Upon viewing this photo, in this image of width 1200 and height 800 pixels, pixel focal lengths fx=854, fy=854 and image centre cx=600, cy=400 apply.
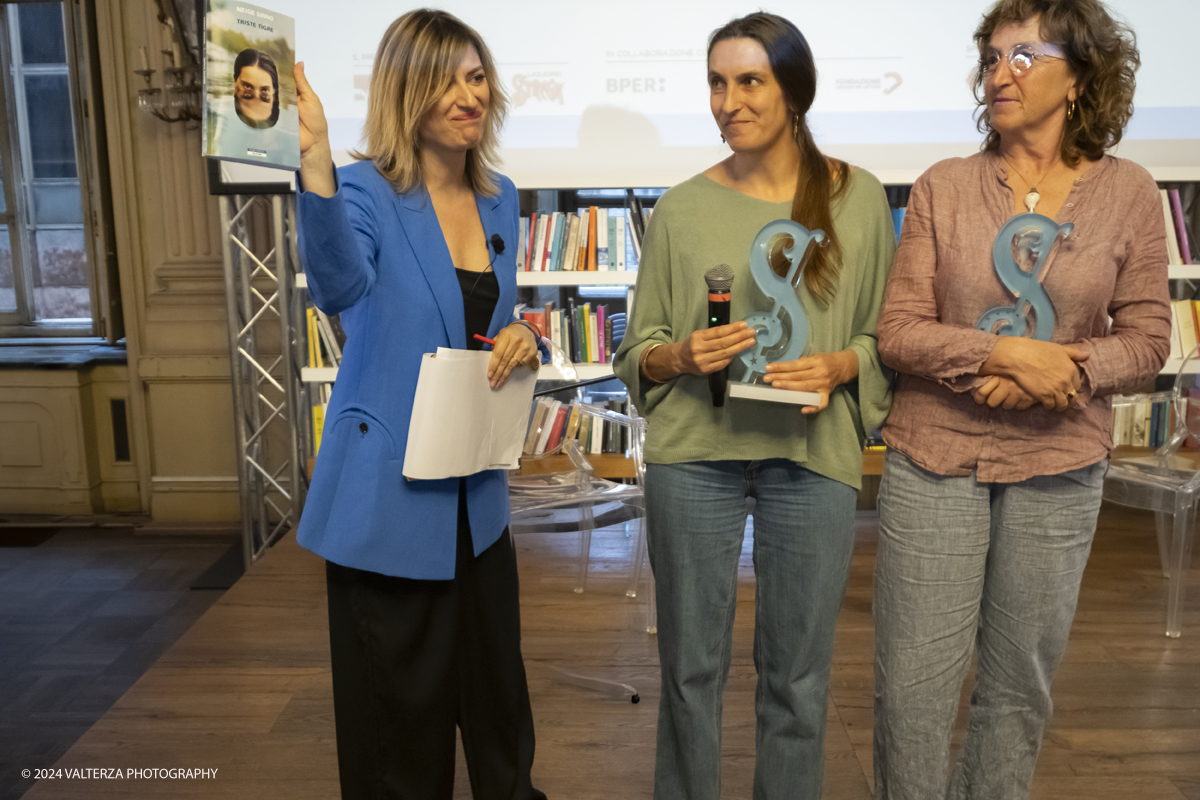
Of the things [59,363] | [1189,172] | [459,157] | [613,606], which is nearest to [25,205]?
[59,363]

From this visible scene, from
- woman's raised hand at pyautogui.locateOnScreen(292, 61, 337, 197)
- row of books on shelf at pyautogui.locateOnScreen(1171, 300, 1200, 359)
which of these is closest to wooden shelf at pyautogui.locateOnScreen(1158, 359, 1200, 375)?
row of books on shelf at pyautogui.locateOnScreen(1171, 300, 1200, 359)

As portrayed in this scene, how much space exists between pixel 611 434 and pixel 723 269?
2.29 metres

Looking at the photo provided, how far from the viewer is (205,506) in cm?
410

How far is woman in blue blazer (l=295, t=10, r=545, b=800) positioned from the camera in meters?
1.24

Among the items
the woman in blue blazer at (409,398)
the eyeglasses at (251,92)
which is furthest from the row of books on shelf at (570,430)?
the eyeglasses at (251,92)

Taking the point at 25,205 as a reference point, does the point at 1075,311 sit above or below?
below

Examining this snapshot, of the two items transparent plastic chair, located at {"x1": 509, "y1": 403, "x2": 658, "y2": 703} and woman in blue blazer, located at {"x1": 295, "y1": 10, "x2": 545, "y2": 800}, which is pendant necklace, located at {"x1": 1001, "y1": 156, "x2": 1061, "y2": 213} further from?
transparent plastic chair, located at {"x1": 509, "y1": 403, "x2": 658, "y2": 703}

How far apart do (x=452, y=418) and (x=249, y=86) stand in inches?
20.5

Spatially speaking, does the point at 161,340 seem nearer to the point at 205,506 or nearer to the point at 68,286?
the point at 205,506

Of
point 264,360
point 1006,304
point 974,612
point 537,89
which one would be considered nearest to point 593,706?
point 974,612

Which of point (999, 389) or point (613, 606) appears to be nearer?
point (999, 389)

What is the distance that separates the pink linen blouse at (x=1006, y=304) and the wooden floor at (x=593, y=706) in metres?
0.96

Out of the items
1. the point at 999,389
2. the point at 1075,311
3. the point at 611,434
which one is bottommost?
the point at 611,434

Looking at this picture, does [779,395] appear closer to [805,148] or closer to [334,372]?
[805,148]
